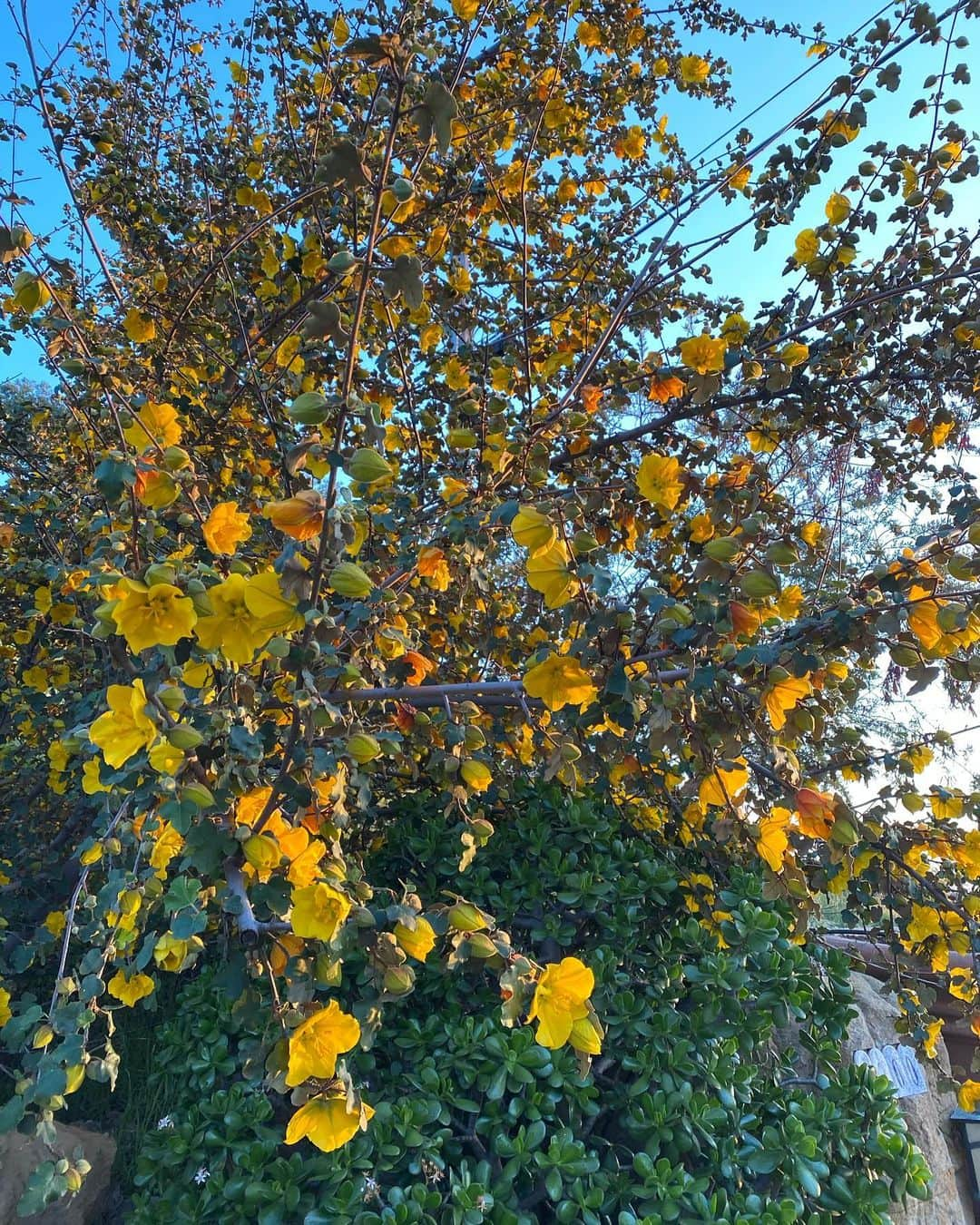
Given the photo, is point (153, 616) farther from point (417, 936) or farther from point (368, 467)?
point (417, 936)

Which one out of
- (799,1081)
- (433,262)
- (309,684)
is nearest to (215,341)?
(433,262)

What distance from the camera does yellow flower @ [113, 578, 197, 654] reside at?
89 centimetres

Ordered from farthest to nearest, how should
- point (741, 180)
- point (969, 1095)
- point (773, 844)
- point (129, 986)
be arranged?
1. point (741, 180)
2. point (969, 1095)
3. point (129, 986)
4. point (773, 844)

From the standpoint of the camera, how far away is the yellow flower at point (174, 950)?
3.49 ft

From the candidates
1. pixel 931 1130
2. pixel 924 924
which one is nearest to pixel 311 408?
pixel 924 924

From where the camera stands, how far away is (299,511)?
858 mm

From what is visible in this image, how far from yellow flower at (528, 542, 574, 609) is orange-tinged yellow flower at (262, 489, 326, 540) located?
0.30m

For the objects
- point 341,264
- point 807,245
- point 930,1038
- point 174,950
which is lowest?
point 930,1038

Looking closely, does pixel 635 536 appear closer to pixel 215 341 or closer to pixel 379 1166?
pixel 215 341

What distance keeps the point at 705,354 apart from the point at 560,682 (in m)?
0.75

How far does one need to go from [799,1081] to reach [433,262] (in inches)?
94.3

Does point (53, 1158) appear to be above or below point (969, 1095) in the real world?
below

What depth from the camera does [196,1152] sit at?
5.32 feet

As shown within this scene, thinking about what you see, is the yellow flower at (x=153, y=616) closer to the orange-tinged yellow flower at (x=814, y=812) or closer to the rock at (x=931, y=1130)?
the orange-tinged yellow flower at (x=814, y=812)
